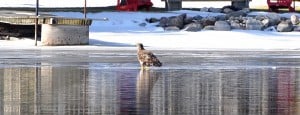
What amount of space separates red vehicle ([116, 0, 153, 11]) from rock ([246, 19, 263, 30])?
717cm

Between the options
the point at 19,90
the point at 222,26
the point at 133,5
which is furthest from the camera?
the point at 133,5

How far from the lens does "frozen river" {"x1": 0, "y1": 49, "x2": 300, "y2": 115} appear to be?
14.2m

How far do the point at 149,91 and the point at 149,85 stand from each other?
4.36ft

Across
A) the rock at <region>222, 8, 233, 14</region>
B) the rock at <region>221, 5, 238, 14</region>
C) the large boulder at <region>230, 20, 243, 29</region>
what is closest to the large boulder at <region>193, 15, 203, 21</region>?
the large boulder at <region>230, 20, 243, 29</region>

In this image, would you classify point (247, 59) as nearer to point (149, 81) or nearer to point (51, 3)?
point (149, 81)

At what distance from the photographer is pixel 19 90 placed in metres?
17.0

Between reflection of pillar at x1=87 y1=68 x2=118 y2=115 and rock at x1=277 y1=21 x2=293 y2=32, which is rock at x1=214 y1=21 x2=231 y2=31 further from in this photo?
reflection of pillar at x1=87 y1=68 x2=118 y2=115

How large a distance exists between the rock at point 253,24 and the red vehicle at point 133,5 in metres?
7.17

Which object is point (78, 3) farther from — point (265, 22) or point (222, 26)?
point (222, 26)

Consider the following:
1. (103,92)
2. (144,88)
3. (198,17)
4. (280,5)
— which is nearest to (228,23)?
(198,17)

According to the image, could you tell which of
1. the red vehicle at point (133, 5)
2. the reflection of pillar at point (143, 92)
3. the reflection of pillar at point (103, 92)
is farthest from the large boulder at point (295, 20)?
the reflection of pillar at point (103, 92)

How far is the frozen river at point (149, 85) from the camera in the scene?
1416cm

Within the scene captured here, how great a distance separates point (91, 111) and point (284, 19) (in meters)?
33.9

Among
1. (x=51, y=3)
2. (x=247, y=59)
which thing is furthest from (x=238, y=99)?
(x=51, y=3)
